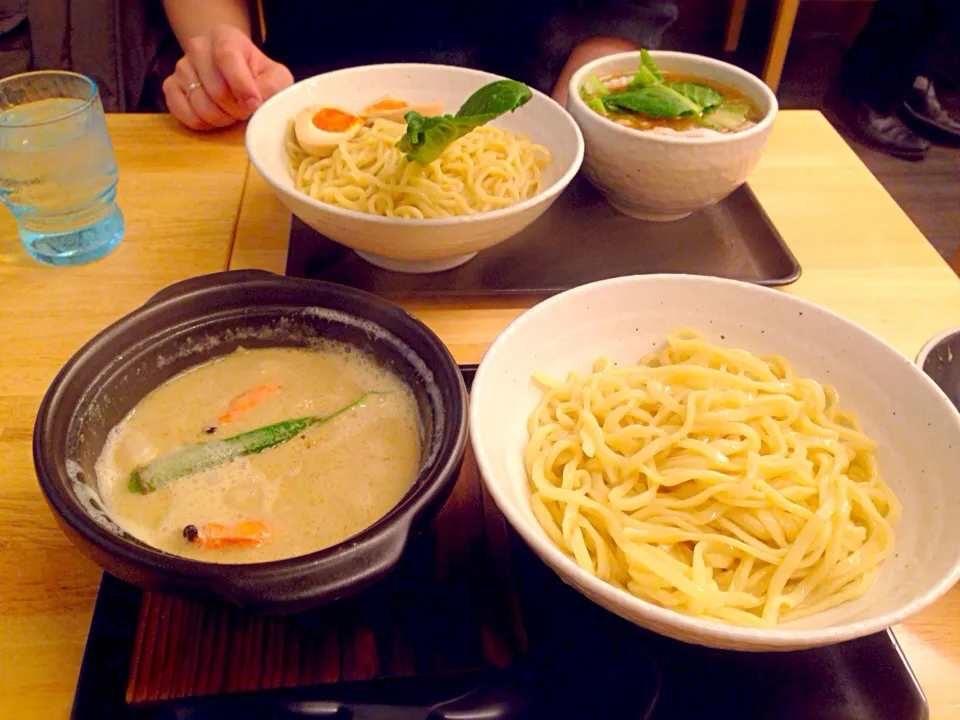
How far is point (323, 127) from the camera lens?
1.62 metres

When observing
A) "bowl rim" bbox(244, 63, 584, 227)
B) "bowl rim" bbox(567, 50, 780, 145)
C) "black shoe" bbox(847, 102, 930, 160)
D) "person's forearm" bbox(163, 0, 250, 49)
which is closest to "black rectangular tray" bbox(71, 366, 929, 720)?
"bowl rim" bbox(244, 63, 584, 227)

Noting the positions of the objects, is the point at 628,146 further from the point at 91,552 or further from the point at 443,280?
the point at 91,552

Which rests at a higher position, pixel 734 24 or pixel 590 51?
pixel 590 51

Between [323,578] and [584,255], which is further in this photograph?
[584,255]

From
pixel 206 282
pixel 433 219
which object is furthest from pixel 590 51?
pixel 206 282

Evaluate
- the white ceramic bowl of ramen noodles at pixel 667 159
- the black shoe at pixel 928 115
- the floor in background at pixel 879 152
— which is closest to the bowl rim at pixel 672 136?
the white ceramic bowl of ramen noodles at pixel 667 159

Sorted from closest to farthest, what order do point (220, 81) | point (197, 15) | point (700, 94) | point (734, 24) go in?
point (700, 94) < point (220, 81) < point (197, 15) < point (734, 24)

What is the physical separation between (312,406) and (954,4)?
487cm


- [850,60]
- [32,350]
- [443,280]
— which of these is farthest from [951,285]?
[850,60]

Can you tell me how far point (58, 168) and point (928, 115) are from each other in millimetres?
4829

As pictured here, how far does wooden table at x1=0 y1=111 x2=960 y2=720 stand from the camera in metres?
0.88

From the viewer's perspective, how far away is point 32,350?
129 cm

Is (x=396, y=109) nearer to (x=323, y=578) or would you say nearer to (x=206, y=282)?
(x=206, y=282)

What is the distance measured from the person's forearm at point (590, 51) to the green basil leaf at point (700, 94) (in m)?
0.64
